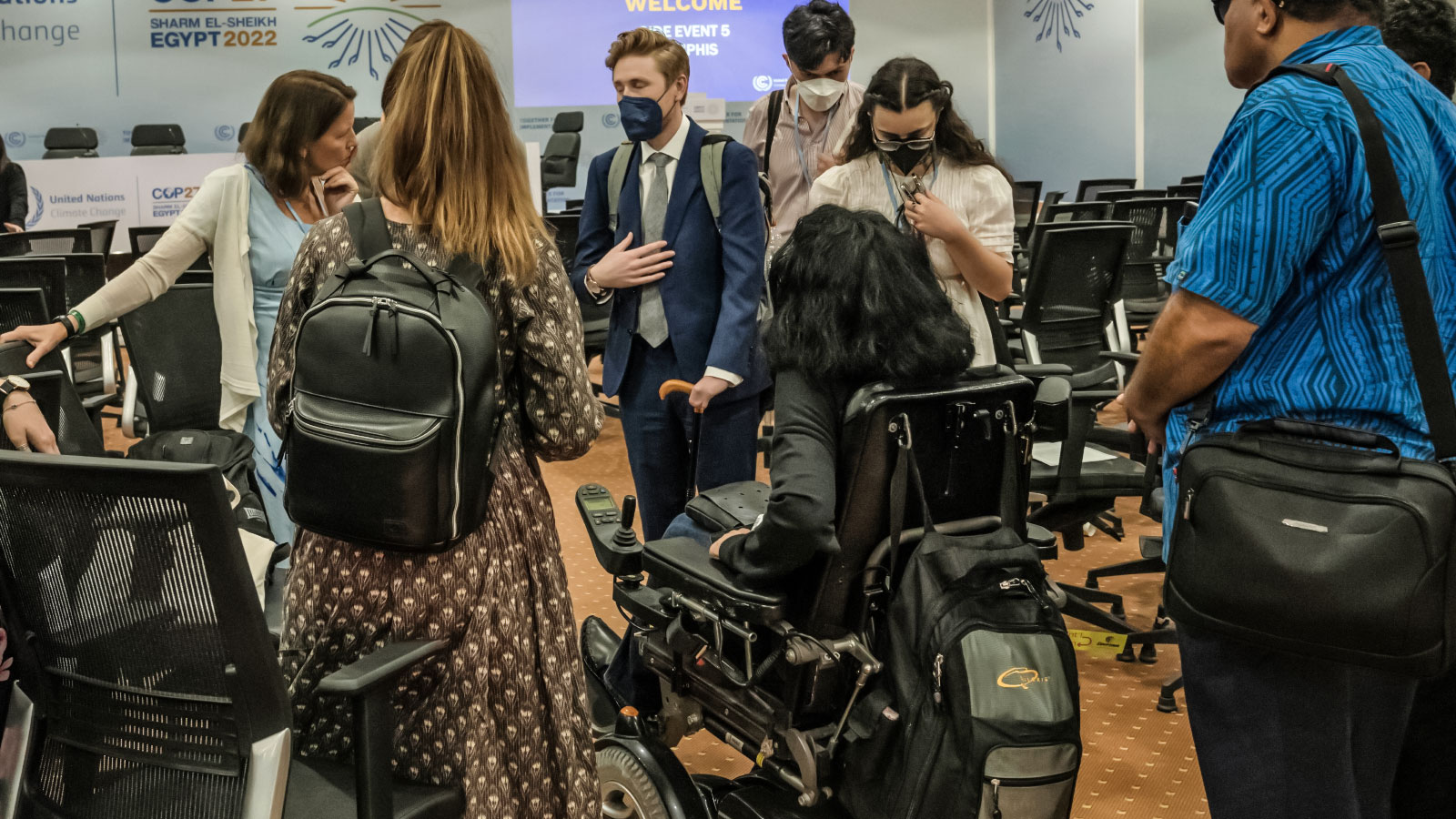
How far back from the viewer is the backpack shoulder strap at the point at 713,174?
256 cm

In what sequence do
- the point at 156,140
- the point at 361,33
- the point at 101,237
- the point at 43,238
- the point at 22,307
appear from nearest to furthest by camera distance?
1. the point at 22,307
2. the point at 43,238
3. the point at 101,237
4. the point at 156,140
5. the point at 361,33

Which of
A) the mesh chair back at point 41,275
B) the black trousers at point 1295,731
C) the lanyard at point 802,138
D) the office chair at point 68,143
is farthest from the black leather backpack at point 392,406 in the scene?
the office chair at point 68,143

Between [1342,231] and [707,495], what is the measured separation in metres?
1.11

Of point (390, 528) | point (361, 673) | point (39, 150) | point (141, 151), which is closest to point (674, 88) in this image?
point (390, 528)

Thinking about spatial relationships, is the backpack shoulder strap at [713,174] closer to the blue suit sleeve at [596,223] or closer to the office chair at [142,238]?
the blue suit sleeve at [596,223]

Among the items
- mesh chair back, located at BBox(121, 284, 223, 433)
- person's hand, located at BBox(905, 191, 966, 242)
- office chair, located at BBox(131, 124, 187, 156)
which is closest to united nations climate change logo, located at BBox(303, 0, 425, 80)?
office chair, located at BBox(131, 124, 187, 156)

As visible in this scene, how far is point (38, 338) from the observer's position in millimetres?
2248

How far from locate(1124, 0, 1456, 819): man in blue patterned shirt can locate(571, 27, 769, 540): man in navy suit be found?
3.98ft

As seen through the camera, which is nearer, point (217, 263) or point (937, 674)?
point (937, 674)

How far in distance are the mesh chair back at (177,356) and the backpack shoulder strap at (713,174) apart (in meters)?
1.78

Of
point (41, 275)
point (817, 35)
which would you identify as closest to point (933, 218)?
point (817, 35)

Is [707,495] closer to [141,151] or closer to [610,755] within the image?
[610,755]

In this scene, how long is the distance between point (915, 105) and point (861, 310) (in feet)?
2.72

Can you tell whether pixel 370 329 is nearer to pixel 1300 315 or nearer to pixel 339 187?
pixel 1300 315
